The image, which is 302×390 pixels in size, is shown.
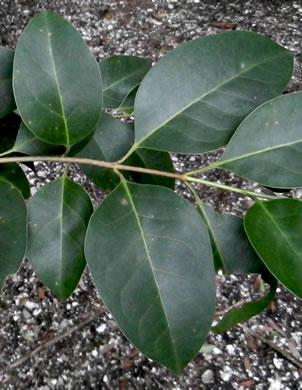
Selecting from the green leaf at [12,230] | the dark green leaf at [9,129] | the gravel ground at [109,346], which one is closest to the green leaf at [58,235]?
the green leaf at [12,230]

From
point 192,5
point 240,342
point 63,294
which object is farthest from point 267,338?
point 192,5

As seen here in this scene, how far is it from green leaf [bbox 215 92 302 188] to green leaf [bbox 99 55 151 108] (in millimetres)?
275

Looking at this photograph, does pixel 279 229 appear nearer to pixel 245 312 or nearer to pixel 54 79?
pixel 245 312

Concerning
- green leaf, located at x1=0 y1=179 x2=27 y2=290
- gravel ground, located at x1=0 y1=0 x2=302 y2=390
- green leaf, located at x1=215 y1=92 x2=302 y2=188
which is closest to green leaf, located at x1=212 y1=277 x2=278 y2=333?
green leaf, located at x1=215 y1=92 x2=302 y2=188

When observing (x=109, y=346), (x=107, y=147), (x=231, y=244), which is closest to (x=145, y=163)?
(x=107, y=147)

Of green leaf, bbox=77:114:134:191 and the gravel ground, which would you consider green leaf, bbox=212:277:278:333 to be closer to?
green leaf, bbox=77:114:134:191

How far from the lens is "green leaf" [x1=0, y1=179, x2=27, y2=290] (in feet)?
1.81

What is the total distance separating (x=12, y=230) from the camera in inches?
21.7

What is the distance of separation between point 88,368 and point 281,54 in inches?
47.3

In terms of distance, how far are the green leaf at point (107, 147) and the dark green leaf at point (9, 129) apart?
0.10 metres

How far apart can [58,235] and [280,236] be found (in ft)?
0.76

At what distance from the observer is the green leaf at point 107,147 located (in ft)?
2.16

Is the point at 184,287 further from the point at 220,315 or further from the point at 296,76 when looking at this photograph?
the point at 296,76

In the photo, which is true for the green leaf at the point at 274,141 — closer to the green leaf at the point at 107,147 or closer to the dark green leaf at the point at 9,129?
the green leaf at the point at 107,147
